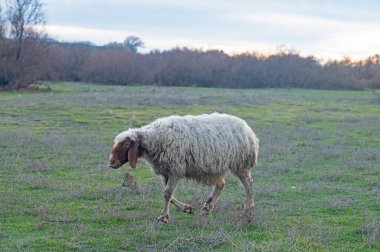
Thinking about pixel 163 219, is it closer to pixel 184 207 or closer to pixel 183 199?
pixel 184 207

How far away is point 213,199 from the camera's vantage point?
33.0 ft

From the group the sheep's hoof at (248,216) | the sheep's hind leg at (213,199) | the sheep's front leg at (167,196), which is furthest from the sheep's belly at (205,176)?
the sheep's hoof at (248,216)

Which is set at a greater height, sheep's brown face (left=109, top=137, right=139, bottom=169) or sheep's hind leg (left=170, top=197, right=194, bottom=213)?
sheep's brown face (left=109, top=137, right=139, bottom=169)

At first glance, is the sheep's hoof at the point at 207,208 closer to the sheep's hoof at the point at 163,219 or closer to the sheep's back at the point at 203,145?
the sheep's back at the point at 203,145

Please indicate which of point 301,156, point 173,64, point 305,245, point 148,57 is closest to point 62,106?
point 301,156

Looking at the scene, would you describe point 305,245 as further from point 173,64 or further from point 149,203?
point 173,64

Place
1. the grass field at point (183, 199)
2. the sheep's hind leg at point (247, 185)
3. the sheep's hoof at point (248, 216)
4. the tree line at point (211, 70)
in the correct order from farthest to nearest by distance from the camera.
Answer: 1. the tree line at point (211, 70)
2. the sheep's hind leg at point (247, 185)
3. the sheep's hoof at point (248, 216)
4. the grass field at point (183, 199)

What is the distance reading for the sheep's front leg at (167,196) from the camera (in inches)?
358

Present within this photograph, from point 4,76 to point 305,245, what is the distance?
4632cm

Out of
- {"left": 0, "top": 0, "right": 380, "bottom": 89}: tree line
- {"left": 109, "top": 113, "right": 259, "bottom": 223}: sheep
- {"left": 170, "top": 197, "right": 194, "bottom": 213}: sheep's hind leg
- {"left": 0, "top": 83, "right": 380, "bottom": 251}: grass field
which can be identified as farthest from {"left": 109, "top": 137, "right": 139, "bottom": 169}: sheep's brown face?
{"left": 0, "top": 0, "right": 380, "bottom": 89}: tree line

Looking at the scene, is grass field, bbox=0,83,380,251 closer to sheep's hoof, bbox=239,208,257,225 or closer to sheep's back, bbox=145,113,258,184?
sheep's hoof, bbox=239,208,257,225

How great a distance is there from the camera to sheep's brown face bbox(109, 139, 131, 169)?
9.43 metres

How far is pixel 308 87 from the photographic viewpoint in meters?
69.9

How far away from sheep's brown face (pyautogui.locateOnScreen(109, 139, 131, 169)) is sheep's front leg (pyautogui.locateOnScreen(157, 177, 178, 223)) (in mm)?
840
